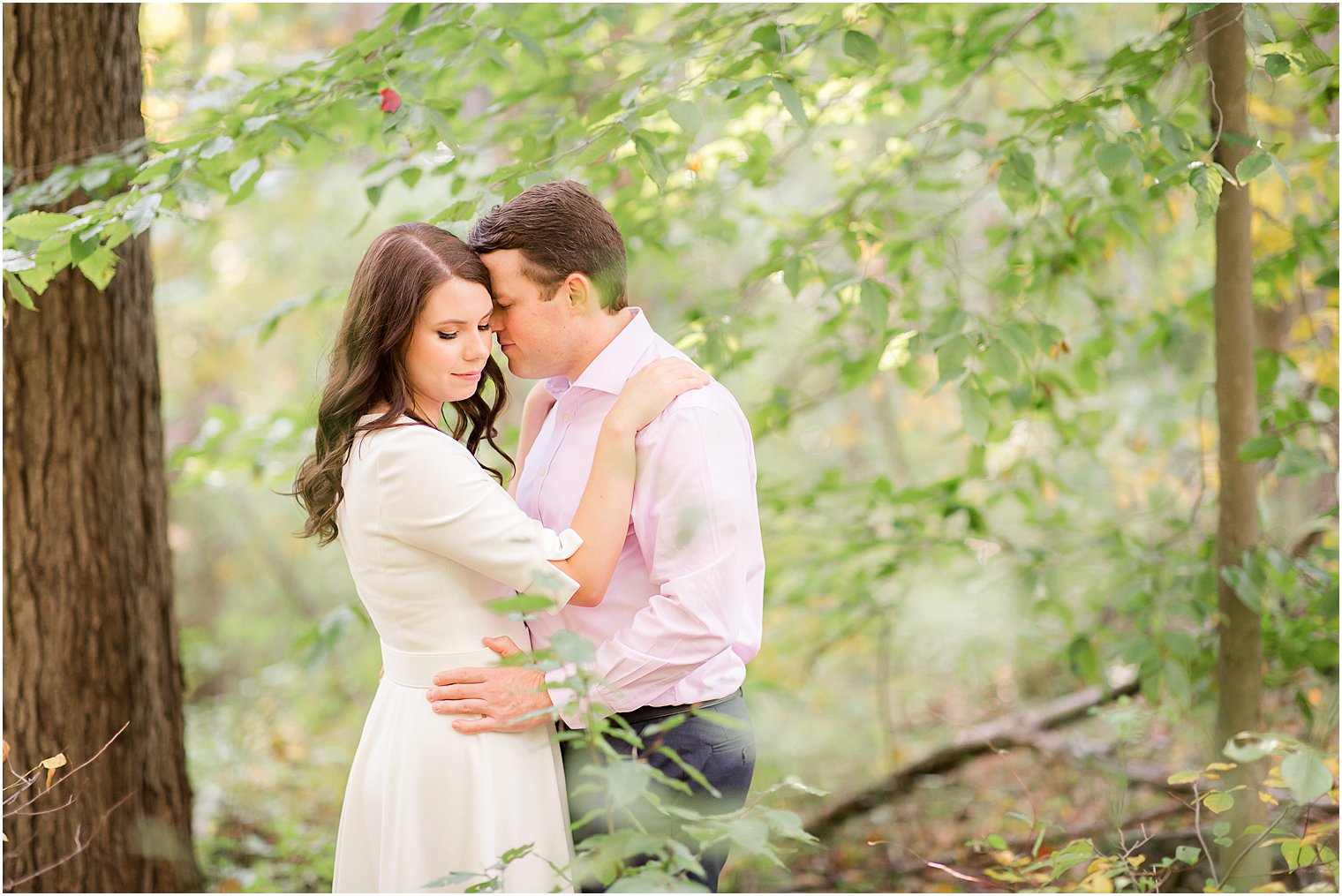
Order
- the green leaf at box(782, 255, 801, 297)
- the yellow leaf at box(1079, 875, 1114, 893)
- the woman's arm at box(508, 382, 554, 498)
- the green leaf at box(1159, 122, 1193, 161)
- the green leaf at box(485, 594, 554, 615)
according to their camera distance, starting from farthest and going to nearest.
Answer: the green leaf at box(782, 255, 801, 297) → the woman's arm at box(508, 382, 554, 498) → the green leaf at box(1159, 122, 1193, 161) → the yellow leaf at box(1079, 875, 1114, 893) → the green leaf at box(485, 594, 554, 615)

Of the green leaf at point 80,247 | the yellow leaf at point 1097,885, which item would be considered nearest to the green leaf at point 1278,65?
the yellow leaf at point 1097,885

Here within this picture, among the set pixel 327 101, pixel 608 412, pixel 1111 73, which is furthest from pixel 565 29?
pixel 1111 73

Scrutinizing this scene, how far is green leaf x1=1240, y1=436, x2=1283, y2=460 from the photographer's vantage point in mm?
2885

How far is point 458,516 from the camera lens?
76.2 inches

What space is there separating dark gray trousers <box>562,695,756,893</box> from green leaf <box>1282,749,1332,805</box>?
1.00m

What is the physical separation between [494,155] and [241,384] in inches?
180

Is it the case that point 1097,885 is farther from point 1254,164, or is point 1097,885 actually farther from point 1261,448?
point 1254,164

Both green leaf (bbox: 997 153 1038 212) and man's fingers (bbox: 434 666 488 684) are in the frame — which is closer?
man's fingers (bbox: 434 666 488 684)

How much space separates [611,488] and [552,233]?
1.88 feet

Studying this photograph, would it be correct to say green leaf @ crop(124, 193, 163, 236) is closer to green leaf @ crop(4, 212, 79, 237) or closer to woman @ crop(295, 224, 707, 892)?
green leaf @ crop(4, 212, 79, 237)

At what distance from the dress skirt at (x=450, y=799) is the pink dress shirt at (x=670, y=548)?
0.17 m

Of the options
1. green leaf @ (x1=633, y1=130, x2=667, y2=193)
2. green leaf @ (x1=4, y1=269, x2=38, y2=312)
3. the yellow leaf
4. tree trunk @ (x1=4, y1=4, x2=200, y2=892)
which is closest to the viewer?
the yellow leaf

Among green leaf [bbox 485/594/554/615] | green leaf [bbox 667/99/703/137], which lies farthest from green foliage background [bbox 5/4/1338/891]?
green leaf [bbox 485/594/554/615]

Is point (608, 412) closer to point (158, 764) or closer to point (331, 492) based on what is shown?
point (331, 492)
